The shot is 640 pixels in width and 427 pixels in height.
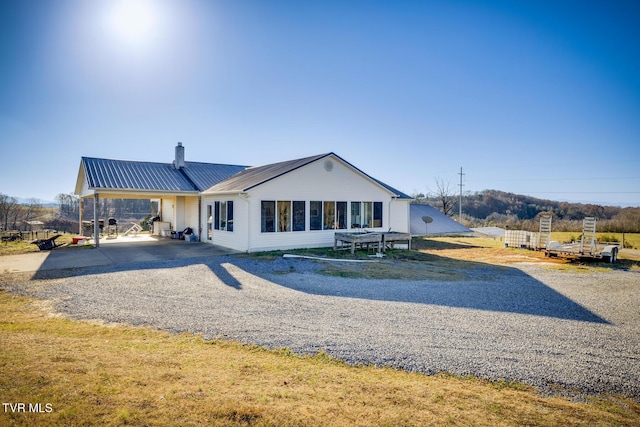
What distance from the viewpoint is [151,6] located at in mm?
9992

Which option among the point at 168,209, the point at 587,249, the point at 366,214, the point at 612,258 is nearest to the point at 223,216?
the point at 366,214

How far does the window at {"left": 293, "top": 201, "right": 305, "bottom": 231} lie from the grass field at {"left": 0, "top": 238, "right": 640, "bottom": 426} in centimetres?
989

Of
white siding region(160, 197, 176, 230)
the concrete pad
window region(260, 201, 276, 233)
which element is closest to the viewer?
the concrete pad

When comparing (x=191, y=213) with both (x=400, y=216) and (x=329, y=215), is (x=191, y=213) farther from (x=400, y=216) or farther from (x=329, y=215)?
(x=400, y=216)

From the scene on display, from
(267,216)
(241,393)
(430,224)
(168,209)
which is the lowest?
(241,393)

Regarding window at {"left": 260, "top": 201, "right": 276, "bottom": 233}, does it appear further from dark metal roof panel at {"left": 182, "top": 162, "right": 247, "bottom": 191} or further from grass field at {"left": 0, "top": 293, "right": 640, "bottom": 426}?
grass field at {"left": 0, "top": 293, "right": 640, "bottom": 426}

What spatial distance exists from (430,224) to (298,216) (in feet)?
45.1

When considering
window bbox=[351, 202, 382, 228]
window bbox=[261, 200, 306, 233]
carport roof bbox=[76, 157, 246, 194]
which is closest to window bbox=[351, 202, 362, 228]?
window bbox=[351, 202, 382, 228]

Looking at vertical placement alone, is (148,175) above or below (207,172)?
below

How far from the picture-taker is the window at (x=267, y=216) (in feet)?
44.1

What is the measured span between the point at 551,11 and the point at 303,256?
44.5ft

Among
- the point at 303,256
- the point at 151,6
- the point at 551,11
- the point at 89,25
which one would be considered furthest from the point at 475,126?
the point at 89,25

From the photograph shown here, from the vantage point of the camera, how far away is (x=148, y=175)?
17.0 meters

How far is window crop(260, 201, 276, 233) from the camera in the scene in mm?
13438
